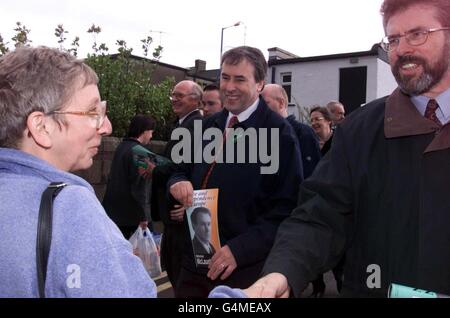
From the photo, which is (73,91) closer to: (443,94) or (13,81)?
(13,81)

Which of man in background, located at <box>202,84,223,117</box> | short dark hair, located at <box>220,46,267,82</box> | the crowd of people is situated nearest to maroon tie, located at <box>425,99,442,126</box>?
the crowd of people

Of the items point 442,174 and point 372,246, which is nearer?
point 442,174

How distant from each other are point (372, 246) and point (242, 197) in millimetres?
1140

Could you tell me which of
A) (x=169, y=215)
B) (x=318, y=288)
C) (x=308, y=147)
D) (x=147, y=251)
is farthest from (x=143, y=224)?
(x=318, y=288)

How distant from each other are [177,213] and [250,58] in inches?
48.1

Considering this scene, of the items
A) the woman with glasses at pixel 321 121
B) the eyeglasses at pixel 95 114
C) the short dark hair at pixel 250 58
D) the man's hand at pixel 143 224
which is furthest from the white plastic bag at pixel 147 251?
the eyeglasses at pixel 95 114

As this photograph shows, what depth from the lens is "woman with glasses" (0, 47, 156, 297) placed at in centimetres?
130

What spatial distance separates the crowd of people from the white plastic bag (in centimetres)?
230

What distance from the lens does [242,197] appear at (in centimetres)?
289

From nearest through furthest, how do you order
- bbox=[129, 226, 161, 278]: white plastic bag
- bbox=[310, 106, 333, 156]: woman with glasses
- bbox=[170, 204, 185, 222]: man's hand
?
1. bbox=[170, 204, 185, 222]: man's hand
2. bbox=[129, 226, 161, 278]: white plastic bag
3. bbox=[310, 106, 333, 156]: woman with glasses

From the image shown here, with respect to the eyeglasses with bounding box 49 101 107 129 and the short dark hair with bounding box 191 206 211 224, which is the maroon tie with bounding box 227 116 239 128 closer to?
the short dark hair with bounding box 191 206 211 224

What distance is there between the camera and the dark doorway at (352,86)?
26706mm

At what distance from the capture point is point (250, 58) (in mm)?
3217
